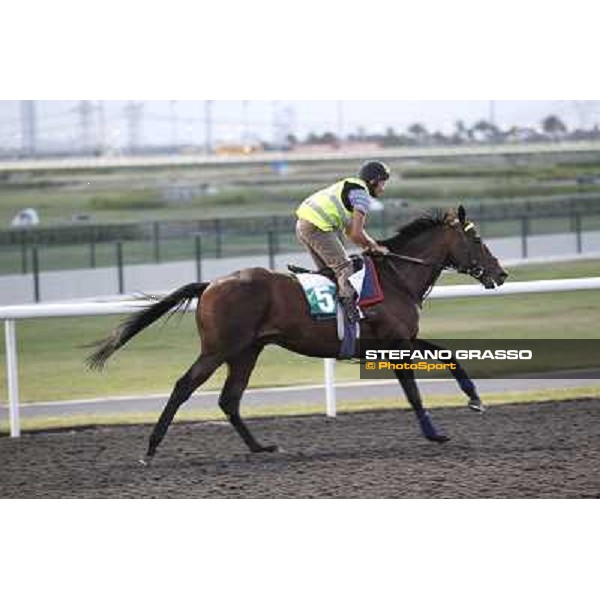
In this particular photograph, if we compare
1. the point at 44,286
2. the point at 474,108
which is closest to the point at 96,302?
the point at 44,286

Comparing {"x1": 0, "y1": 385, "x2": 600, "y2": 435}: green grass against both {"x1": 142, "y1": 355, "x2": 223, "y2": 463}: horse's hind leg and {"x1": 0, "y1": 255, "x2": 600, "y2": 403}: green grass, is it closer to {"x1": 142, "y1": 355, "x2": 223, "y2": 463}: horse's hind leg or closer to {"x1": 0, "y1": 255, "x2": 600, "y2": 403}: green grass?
{"x1": 0, "y1": 255, "x2": 600, "y2": 403}: green grass

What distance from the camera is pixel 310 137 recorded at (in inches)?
318

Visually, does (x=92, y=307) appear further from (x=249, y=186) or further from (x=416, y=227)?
(x=416, y=227)

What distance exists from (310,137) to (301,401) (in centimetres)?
153

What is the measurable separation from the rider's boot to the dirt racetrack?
69 cm

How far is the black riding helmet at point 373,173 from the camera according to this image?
7.21m

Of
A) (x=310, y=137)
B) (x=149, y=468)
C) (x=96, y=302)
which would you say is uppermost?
(x=310, y=137)

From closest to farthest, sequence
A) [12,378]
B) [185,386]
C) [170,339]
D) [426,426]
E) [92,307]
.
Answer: [185,386] → [426,426] → [92,307] → [12,378] → [170,339]

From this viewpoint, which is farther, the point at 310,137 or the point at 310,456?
the point at 310,137

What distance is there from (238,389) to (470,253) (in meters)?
1.38

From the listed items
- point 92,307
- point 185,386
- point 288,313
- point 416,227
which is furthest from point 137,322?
point 416,227

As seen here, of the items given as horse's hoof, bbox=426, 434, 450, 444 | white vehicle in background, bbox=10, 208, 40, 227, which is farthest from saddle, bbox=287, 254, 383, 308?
white vehicle in background, bbox=10, 208, 40, 227

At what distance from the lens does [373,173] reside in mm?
7215

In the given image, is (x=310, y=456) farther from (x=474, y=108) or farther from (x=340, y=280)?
(x=474, y=108)
